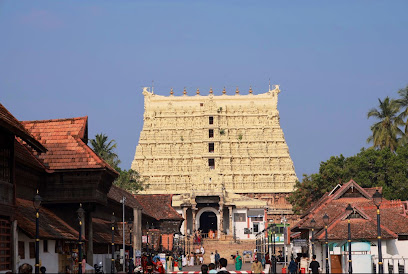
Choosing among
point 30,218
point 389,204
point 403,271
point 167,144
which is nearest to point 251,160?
point 167,144

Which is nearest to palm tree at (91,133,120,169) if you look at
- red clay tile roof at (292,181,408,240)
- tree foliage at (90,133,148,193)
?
tree foliage at (90,133,148,193)

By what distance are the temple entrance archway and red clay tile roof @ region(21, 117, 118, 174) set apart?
79582 mm

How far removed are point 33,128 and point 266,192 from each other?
9391cm

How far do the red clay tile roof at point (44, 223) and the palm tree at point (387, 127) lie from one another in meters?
65.0

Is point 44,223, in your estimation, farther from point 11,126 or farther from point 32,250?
point 11,126

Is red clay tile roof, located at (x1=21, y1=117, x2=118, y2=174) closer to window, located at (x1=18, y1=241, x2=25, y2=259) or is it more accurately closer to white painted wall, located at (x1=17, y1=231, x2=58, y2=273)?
white painted wall, located at (x1=17, y1=231, x2=58, y2=273)

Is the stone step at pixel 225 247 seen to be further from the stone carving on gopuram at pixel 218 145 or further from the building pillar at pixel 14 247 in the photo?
the building pillar at pixel 14 247

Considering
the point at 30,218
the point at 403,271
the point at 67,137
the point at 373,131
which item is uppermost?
the point at 373,131

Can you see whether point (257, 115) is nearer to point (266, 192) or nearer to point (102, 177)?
point (266, 192)

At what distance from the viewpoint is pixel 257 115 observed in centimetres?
14000

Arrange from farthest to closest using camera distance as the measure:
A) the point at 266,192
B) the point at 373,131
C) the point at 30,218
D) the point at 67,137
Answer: the point at 266,192 < the point at 373,131 < the point at 67,137 < the point at 30,218

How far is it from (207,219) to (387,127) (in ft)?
122

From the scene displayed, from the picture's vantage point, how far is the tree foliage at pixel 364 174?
90438mm

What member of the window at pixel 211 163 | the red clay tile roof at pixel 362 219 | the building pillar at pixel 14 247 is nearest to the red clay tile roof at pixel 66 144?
the building pillar at pixel 14 247
